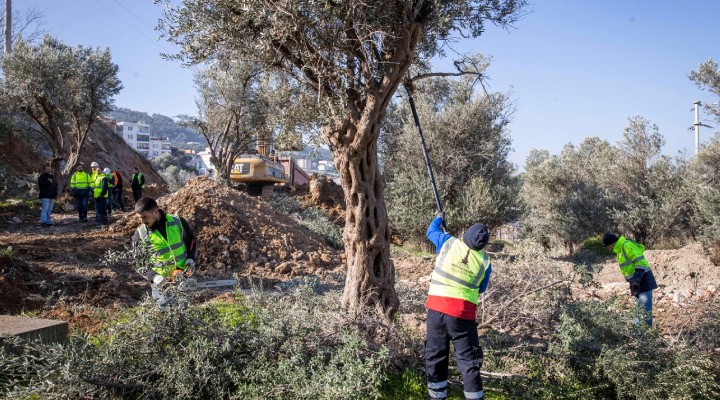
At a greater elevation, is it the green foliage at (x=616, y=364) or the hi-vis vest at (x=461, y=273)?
the hi-vis vest at (x=461, y=273)

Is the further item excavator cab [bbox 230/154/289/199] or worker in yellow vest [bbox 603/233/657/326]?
excavator cab [bbox 230/154/289/199]

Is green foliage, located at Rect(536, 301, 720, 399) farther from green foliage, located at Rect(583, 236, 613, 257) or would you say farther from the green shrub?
green foliage, located at Rect(583, 236, 613, 257)

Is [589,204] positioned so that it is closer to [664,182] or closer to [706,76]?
[664,182]

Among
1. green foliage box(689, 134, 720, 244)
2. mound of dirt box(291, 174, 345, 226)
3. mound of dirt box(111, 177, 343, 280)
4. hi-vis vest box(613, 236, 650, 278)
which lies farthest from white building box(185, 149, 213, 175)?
hi-vis vest box(613, 236, 650, 278)

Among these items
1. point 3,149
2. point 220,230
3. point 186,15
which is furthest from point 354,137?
point 3,149

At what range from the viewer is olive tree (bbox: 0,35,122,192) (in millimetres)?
16656

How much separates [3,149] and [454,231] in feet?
60.8

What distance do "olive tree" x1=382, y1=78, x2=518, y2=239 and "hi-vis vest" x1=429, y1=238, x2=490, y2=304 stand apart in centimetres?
1296

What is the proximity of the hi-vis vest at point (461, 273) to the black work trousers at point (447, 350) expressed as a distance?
0.68ft

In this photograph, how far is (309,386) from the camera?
4.06 metres

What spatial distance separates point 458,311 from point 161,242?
296cm

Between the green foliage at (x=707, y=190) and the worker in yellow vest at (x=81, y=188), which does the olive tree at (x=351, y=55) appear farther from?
the green foliage at (x=707, y=190)

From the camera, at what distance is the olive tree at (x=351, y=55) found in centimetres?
509

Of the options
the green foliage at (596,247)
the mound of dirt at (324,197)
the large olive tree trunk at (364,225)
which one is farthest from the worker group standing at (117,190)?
the green foliage at (596,247)
